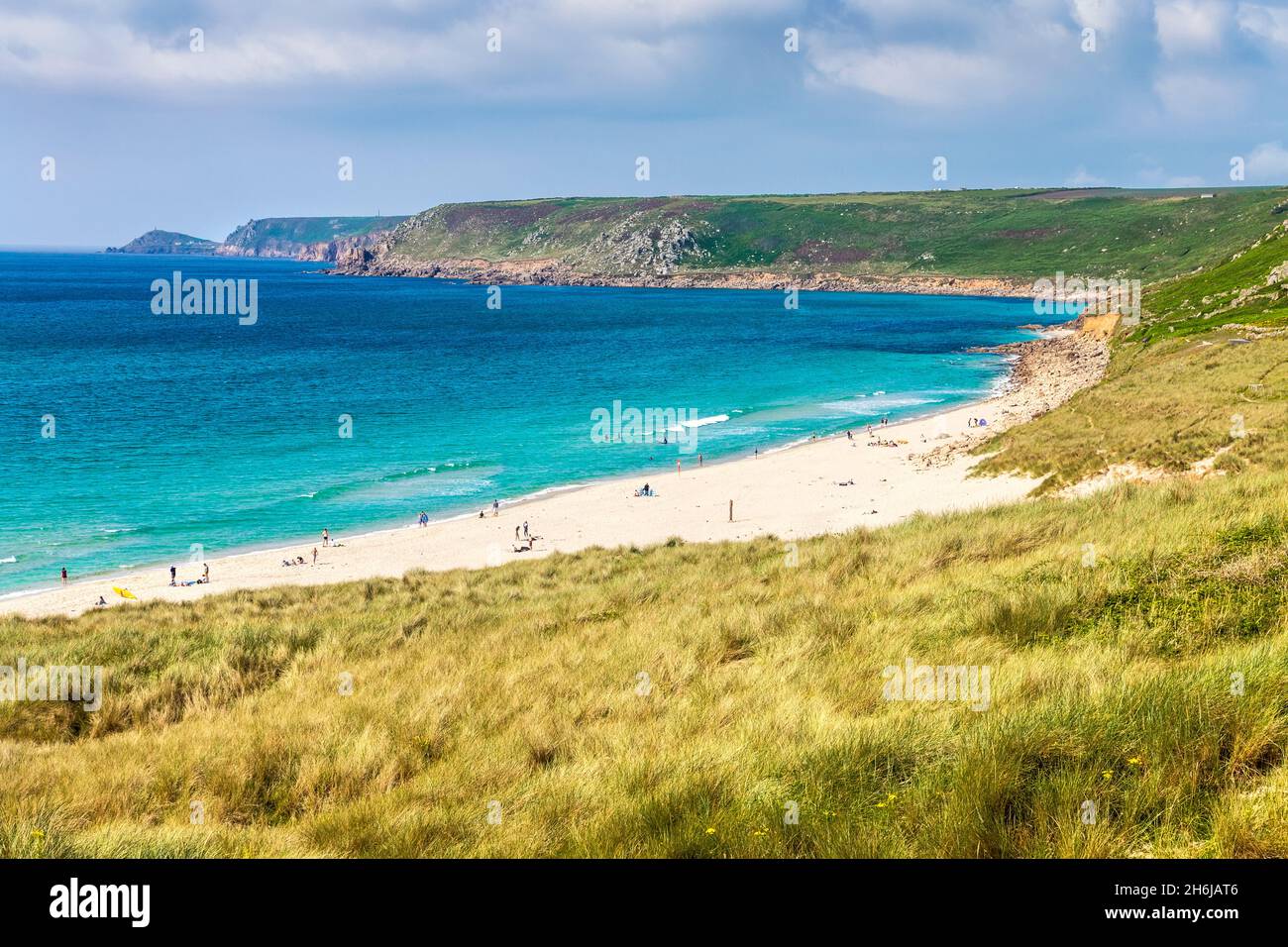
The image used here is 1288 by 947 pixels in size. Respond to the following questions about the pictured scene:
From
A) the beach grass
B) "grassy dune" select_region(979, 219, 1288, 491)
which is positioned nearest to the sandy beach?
"grassy dune" select_region(979, 219, 1288, 491)

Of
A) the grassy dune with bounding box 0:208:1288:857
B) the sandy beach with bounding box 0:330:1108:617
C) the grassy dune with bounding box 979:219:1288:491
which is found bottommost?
the sandy beach with bounding box 0:330:1108:617

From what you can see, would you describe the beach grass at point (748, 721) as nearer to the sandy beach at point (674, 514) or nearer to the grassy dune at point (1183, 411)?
the grassy dune at point (1183, 411)

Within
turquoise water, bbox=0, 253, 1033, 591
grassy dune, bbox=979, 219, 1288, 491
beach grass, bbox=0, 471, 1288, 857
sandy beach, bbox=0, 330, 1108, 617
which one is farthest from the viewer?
turquoise water, bbox=0, 253, 1033, 591

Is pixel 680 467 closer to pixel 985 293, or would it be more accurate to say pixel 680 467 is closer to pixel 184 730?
pixel 184 730

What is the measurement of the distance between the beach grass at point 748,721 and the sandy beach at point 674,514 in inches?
563

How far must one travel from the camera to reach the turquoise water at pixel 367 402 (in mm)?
36031

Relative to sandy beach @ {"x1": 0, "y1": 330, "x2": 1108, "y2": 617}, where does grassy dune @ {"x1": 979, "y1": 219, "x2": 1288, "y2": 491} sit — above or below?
above

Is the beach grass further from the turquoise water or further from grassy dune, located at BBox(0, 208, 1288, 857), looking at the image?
the turquoise water

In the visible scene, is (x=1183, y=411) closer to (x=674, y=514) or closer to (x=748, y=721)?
(x=674, y=514)

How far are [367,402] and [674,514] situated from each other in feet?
117

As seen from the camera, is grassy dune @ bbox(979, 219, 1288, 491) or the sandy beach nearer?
grassy dune @ bbox(979, 219, 1288, 491)

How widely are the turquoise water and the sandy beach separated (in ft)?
8.28

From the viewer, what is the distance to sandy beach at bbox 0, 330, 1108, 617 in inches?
1082

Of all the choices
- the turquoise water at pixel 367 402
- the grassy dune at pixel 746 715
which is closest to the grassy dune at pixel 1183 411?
Answer: the grassy dune at pixel 746 715
